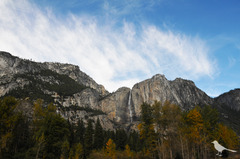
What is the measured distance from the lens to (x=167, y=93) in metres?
155

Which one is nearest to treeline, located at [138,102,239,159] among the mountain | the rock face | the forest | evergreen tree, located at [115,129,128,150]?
the forest

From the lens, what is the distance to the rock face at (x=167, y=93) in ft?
495

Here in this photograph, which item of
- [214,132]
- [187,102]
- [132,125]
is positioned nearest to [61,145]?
[214,132]

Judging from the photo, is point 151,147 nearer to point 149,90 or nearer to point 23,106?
point 23,106

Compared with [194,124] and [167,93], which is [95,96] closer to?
[167,93]

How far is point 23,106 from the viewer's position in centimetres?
4169

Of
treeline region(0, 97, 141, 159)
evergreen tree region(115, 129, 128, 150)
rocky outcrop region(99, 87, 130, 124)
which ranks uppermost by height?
rocky outcrop region(99, 87, 130, 124)

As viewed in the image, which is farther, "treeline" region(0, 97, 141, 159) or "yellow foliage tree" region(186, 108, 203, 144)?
"yellow foliage tree" region(186, 108, 203, 144)

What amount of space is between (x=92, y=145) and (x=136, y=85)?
12136 cm

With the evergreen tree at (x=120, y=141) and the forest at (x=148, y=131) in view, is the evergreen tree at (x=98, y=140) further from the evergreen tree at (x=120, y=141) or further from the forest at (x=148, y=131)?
the forest at (x=148, y=131)

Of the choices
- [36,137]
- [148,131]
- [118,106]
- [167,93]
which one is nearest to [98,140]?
[148,131]

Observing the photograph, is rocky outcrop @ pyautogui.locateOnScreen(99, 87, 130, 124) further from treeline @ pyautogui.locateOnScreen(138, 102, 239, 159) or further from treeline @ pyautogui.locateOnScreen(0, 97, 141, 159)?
treeline @ pyautogui.locateOnScreen(138, 102, 239, 159)

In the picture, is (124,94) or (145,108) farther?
(124,94)

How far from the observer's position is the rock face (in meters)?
151
